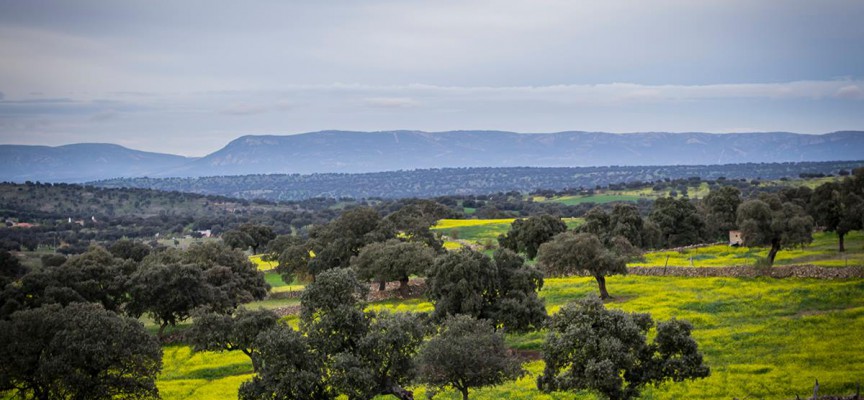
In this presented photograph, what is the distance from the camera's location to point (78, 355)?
33594 mm

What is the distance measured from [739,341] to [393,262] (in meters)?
34.0

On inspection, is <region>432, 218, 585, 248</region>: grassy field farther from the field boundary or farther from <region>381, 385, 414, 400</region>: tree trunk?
<region>381, 385, 414, 400</region>: tree trunk

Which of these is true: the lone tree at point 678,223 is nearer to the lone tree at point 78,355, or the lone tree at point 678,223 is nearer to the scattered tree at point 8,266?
the lone tree at point 78,355

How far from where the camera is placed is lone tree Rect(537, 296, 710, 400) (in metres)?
26.8

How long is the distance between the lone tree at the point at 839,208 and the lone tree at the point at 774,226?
10.9 meters

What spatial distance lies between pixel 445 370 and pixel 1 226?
147 metres

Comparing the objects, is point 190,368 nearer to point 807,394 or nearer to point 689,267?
point 807,394

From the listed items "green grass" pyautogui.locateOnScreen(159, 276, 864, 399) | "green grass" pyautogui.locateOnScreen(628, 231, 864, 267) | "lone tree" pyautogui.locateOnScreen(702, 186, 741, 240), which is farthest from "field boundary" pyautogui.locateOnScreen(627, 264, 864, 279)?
"lone tree" pyautogui.locateOnScreen(702, 186, 741, 240)

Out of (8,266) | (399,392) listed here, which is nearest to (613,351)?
(399,392)

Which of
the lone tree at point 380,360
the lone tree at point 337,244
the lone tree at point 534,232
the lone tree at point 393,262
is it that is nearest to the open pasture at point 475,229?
the lone tree at point 534,232

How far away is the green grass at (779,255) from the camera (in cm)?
6321

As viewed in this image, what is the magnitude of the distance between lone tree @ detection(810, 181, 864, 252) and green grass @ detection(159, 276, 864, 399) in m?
18.4

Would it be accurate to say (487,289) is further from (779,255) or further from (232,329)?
(779,255)

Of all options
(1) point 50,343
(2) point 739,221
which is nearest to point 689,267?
(2) point 739,221
